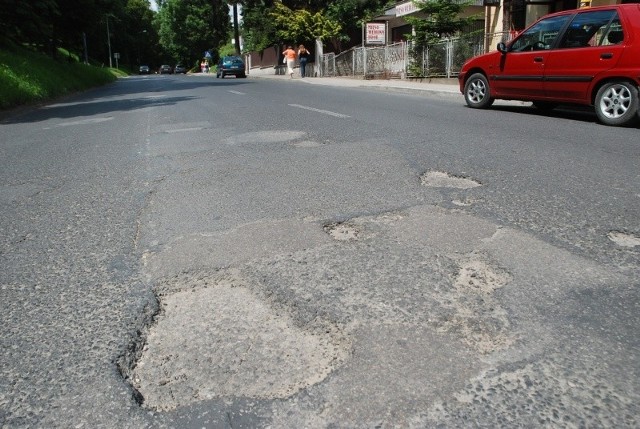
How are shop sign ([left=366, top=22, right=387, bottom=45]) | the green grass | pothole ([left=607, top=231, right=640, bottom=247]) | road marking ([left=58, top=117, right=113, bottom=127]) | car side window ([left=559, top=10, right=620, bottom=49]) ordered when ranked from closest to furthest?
pothole ([left=607, top=231, right=640, bottom=247]), car side window ([left=559, top=10, right=620, bottom=49]), road marking ([left=58, top=117, right=113, bottom=127]), the green grass, shop sign ([left=366, top=22, right=387, bottom=45])

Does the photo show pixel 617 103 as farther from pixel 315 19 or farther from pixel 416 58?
pixel 315 19

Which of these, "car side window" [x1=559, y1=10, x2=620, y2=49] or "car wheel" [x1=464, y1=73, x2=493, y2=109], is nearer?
"car side window" [x1=559, y1=10, x2=620, y2=49]

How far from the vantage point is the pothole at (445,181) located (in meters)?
4.50

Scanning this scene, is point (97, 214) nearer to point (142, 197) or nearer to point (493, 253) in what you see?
point (142, 197)

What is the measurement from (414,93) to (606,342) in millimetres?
14807

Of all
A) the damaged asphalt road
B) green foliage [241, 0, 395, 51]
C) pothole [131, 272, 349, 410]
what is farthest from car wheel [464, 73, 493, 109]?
green foliage [241, 0, 395, 51]

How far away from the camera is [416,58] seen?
21266 mm

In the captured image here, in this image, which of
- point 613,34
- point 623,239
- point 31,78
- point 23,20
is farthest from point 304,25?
point 623,239

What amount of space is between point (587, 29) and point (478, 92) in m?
2.59

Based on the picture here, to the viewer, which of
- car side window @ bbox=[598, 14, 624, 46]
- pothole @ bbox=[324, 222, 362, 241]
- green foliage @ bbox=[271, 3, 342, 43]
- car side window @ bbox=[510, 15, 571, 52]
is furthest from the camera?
green foliage @ bbox=[271, 3, 342, 43]

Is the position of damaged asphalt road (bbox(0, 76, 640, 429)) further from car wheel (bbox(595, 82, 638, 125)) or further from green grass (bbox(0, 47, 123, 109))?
green grass (bbox(0, 47, 123, 109))

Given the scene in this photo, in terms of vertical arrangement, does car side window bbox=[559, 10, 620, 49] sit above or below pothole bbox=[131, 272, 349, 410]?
above

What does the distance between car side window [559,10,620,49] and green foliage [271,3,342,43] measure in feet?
86.4

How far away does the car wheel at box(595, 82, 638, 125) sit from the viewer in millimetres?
7723
